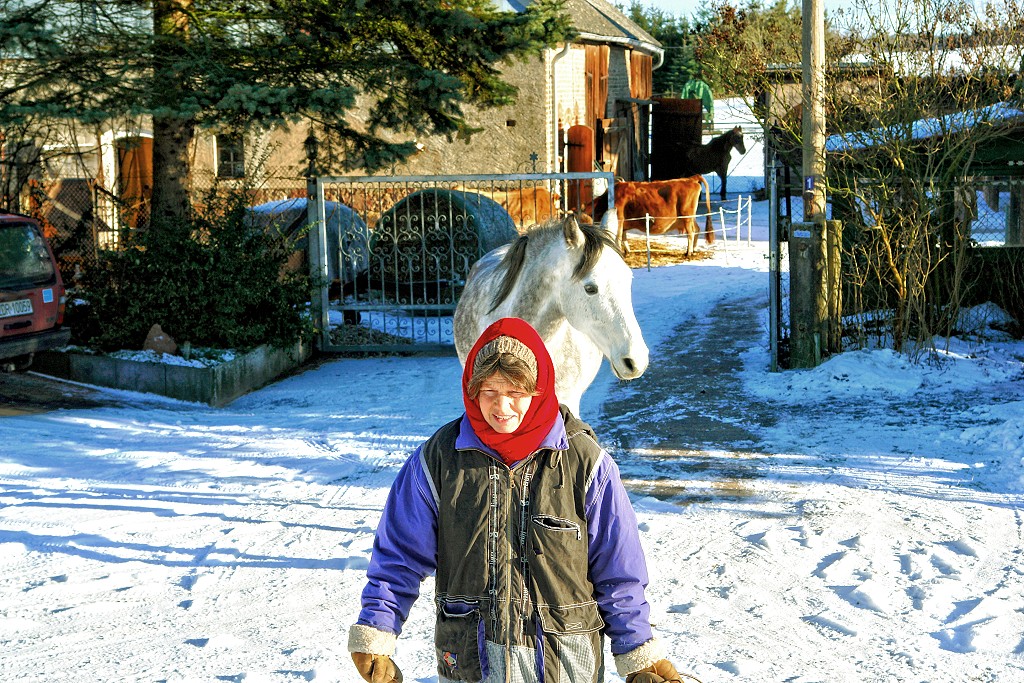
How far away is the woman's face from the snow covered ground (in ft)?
6.64

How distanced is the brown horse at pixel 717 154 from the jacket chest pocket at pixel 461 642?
26327 millimetres

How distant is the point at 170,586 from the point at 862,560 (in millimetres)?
3747

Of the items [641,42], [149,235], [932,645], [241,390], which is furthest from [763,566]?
[641,42]

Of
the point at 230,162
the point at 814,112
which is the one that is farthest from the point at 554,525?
the point at 230,162

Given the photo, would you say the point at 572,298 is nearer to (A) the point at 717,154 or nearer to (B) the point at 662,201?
(B) the point at 662,201

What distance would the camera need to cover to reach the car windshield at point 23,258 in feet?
35.7

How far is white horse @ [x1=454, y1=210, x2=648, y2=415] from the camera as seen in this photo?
5699 millimetres

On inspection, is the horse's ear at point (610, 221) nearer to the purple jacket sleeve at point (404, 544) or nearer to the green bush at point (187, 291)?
the purple jacket sleeve at point (404, 544)

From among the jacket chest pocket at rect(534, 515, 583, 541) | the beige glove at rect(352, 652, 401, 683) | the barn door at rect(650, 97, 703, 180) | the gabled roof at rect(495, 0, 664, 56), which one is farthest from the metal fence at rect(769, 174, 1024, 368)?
the barn door at rect(650, 97, 703, 180)

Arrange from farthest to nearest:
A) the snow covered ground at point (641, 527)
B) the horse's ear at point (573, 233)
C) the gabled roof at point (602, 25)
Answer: the gabled roof at point (602, 25), the horse's ear at point (573, 233), the snow covered ground at point (641, 527)

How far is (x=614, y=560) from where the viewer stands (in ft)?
10.2

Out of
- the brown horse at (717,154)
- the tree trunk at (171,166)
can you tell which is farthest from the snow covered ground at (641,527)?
Answer: the brown horse at (717,154)

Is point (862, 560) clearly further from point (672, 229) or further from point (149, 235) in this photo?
point (672, 229)

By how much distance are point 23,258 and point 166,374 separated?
6.04 ft
